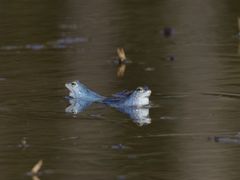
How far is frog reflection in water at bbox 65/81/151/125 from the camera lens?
302 inches

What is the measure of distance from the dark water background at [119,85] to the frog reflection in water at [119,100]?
0.30 ft

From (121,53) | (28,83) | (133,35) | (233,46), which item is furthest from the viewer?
(133,35)

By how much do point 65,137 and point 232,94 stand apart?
1880mm

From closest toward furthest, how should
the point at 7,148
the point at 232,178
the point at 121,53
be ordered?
the point at 232,178, the point at 7,148, the point at 121,53

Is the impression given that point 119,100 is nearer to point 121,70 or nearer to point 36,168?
point 121,70

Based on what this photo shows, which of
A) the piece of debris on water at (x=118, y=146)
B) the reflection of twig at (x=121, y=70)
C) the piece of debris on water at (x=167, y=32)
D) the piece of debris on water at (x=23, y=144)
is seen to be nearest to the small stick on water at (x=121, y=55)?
the reflection of twig at (x=121, y=70)

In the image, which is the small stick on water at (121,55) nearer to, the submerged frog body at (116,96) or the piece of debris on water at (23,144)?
the submerged frog body at (116,96)

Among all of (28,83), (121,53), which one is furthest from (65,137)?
(121,53)

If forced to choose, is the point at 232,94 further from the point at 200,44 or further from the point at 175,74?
the point at 200,44

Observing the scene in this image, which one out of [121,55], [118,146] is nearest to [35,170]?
[118,146]

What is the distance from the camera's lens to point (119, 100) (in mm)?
7977

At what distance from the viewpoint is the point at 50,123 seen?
7199mm

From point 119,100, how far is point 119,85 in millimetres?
922

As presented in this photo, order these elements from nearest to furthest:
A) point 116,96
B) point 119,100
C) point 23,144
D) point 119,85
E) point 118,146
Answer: point 118,146 < point 23,144 < point 119,100 < point 116,96 < point 119,85
